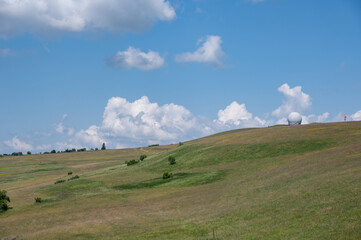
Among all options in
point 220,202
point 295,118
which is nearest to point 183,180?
point 220,202

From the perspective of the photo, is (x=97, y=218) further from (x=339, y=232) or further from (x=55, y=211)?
(x=339, y=232)

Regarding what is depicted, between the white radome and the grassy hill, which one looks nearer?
the grassy hill

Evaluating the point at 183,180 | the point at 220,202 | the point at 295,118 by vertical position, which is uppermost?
the point at 295,118

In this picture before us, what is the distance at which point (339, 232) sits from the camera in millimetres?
24109

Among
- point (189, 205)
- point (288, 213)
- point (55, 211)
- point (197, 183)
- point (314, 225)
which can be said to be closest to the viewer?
point (314, 225)

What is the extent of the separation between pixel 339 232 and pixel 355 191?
29.7ft

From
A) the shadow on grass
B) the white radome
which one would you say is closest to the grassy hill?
the shadow on grass

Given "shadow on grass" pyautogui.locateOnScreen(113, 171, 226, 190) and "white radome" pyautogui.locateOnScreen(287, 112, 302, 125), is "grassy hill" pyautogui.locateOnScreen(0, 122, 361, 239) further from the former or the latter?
"white radome" pyautogui.locateOnScreen(287, 112, 302, 125)

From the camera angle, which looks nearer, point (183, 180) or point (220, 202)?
point (220, 202)

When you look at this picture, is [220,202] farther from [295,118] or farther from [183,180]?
[295,118]

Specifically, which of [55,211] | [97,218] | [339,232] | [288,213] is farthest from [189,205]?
[339,232]

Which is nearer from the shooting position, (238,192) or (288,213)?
(288,213)

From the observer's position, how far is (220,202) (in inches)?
1714

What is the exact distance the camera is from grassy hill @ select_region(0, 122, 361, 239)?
2930 centimetres
